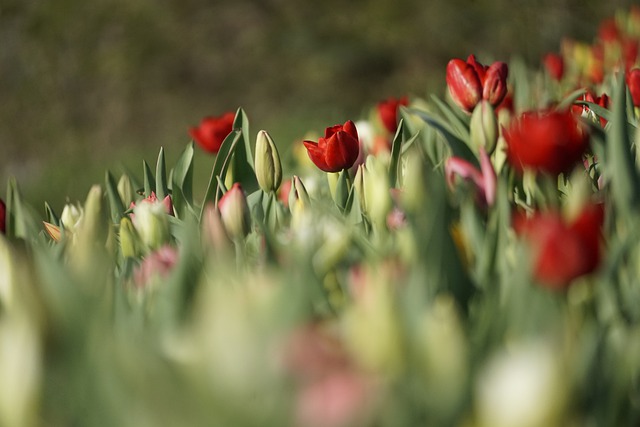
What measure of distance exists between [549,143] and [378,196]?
0.26 metres

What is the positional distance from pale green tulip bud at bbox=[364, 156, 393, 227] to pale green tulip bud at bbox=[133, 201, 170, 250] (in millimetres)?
317

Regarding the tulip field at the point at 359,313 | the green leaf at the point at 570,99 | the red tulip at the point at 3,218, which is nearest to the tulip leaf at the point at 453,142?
the tulip field at the point at 359,313

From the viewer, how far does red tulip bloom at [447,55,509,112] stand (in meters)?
1.72

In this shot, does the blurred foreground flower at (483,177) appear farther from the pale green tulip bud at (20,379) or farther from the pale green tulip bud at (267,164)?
the pale green tulip bud at (20,379)

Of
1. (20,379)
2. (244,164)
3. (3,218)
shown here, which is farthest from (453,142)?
(20,379)

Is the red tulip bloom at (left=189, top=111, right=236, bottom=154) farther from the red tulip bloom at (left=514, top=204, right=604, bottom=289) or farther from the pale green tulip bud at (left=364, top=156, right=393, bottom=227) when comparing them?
the red tulip bloom at (left=514, top=204, right=604, bottom=289)

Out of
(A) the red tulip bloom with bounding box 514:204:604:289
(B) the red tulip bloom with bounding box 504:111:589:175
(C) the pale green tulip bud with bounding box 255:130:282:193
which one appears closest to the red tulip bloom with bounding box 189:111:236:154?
(C) the pale green tulip bud with bounding box 255:130:282:193

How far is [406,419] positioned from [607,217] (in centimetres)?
56

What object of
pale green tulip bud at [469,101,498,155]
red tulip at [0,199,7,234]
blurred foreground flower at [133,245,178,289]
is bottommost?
blurred foreground flower at [133,245,178,289]

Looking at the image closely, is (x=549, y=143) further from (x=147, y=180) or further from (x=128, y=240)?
(x=147, y=180)

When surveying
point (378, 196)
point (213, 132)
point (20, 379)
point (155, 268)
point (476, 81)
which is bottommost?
point (20, 379)

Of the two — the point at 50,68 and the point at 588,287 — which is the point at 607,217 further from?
the point at 50,68

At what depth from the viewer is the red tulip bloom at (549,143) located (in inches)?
45.4

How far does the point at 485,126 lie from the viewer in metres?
1.58
